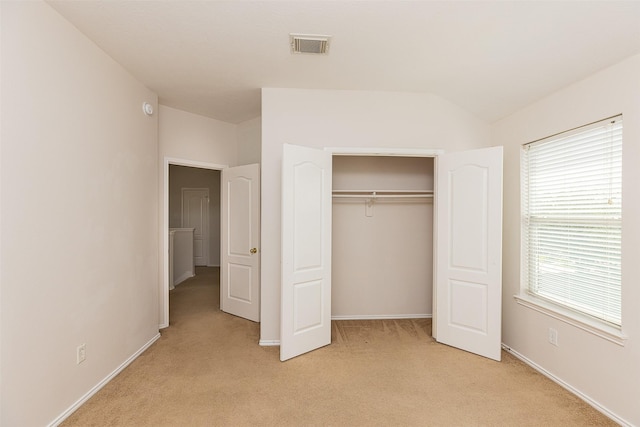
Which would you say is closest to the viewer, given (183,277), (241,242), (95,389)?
(95,389)

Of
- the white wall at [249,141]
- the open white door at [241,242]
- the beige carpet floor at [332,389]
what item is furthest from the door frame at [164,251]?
the white wall at [249,141]

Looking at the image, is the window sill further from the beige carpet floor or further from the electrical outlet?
the electrical outlet

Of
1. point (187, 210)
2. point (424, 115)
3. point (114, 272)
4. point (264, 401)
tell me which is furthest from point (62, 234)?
point (187, 210)

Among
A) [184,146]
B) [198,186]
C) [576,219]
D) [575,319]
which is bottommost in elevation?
[575,319]

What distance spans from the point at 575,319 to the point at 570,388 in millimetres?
549

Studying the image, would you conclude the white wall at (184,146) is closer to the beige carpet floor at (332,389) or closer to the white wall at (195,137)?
the white wall at (195,137)

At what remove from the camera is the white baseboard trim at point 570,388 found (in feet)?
6.69

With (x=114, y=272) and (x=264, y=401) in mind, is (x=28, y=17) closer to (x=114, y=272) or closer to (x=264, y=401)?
(x=114, y=272)

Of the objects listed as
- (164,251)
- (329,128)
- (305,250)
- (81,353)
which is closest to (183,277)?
(164,251)

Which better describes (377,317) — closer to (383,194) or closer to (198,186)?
(383,194)

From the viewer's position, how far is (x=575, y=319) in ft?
7.70

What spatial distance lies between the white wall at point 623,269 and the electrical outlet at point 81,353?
370 centimetres

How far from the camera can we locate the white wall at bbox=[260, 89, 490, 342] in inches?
125

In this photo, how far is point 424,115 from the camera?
10.8 ft
